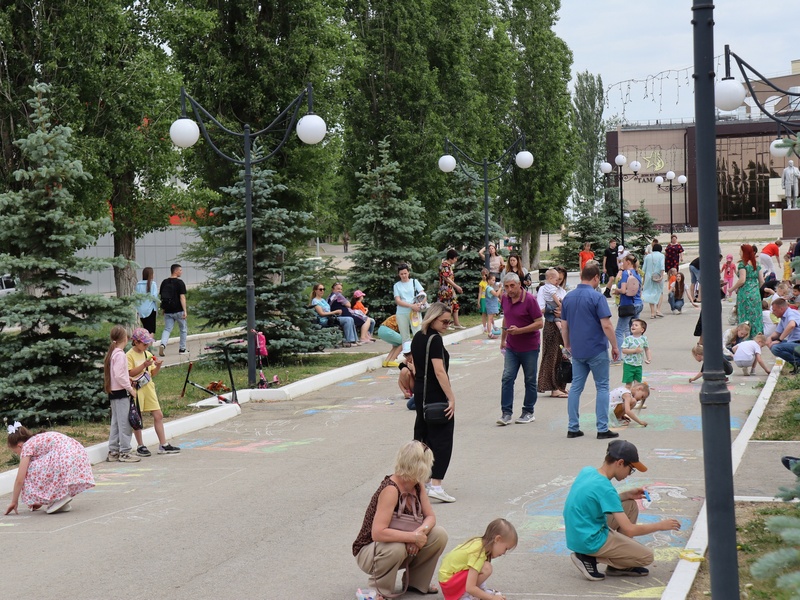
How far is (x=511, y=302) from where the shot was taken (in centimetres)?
1299

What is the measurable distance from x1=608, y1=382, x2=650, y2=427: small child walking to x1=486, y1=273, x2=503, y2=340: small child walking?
10274 millimetres

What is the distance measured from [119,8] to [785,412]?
62.0ft

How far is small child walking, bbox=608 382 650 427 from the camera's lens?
42.7 feet

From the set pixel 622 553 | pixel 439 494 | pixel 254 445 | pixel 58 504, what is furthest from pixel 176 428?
pixel 622 553

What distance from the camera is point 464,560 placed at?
673cm

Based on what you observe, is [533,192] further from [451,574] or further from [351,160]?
[451,574]

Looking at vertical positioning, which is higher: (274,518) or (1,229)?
(1,229)

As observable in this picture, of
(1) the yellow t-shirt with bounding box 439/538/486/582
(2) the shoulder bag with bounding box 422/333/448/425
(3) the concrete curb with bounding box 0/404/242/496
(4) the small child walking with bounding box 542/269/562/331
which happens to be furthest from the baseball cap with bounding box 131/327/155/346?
(1) the yellow t-shirt with bounding box 439/538/486/582

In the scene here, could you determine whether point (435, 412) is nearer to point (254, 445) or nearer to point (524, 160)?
point (254, 445)

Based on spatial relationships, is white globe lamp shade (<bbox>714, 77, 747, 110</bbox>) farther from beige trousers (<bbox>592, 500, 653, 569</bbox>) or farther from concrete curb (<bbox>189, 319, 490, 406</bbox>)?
beige trousers (<bbox>592, 500, 653, 569</bbox>)

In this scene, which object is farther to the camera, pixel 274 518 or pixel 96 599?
pixel 274 518

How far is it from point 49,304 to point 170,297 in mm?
7884

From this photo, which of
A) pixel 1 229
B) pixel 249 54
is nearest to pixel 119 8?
pixel 249 54

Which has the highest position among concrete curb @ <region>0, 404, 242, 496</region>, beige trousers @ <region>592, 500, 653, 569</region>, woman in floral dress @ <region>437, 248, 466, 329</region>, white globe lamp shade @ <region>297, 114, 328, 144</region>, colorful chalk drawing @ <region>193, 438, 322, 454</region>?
white globe lamp shade @ <region>297, 114, 328, 144</region>
